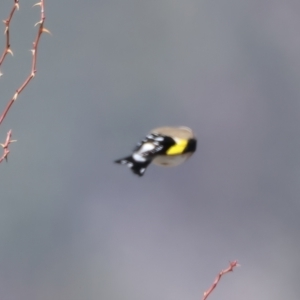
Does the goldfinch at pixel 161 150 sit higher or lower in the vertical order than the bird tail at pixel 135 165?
higher

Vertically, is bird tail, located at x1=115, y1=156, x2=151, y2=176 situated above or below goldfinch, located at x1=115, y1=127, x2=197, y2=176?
below

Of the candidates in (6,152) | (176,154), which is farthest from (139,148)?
(6,152)

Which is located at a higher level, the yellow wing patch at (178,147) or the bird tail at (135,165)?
the yellow wing patch at (178,147)

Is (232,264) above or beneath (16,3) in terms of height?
beneath

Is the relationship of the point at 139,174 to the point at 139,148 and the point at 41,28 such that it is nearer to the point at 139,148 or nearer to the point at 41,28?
the point at 139,148
